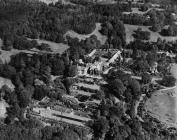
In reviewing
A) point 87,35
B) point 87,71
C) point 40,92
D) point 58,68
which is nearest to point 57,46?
point 87,35

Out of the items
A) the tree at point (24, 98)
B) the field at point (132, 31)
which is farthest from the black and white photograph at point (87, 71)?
the tree at point (24, 98)

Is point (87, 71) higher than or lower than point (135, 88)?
higher

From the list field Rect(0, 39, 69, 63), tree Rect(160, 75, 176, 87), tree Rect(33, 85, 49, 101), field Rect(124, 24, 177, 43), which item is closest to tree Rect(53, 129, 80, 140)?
tree Rect(33, 85, 49, 101)

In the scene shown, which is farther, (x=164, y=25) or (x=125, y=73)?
(x=164, y=25)

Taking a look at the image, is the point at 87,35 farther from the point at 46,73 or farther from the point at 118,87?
the point at 118,87

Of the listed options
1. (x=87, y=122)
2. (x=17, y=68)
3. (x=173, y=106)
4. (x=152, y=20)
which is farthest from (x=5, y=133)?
(x=152, y=20)

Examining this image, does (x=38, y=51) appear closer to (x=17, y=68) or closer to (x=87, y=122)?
(x=17, y=68)

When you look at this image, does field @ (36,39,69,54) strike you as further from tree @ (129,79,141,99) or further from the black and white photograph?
tree @ (129,79,141,99)

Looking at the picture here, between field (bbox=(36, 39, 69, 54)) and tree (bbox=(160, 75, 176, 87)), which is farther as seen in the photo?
field (bbox=(36, 39, 69, 54))
